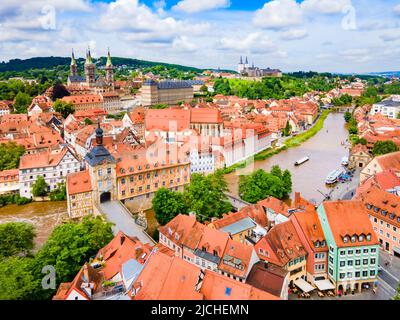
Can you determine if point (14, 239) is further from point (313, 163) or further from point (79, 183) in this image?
point (313, 163)

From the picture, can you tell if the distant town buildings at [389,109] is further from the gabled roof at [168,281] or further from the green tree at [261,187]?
the gabled roof at [168,281]

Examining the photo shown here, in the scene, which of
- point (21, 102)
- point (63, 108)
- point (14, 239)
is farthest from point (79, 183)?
point (21, 102)

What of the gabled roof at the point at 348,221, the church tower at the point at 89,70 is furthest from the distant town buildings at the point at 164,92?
the gabled roof at the point at 348,221

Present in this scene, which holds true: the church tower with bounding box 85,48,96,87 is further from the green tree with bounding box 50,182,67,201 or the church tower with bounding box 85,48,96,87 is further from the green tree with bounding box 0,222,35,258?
the green tree with bounding box 0,222,35,258

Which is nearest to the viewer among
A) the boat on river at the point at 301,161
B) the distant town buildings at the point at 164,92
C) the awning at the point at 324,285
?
the awning at the point at 324,285
